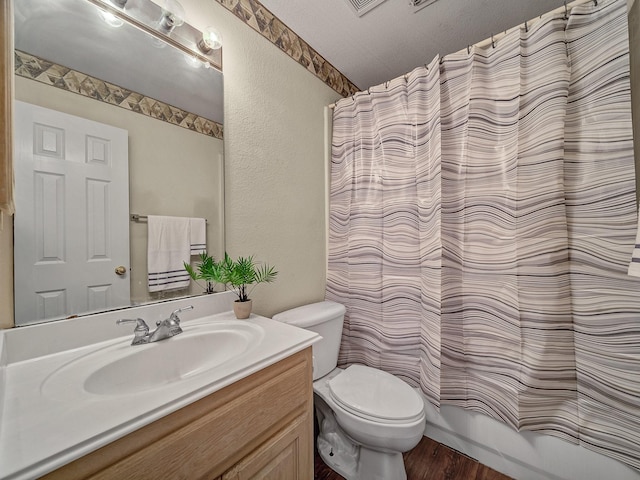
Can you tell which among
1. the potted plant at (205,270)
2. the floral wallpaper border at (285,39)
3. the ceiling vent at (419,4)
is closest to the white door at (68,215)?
the potted plant at (205,270)

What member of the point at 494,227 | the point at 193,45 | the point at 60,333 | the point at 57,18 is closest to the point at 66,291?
the point at 60,333

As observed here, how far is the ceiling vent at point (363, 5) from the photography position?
1.30 m

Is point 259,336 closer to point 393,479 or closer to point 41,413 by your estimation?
point 41,413

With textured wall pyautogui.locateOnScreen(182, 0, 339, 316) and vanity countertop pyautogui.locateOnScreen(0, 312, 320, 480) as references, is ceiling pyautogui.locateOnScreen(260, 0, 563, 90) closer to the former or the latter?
textured wall pyautogui.locateOnScreen(182, 0, 339, 316)

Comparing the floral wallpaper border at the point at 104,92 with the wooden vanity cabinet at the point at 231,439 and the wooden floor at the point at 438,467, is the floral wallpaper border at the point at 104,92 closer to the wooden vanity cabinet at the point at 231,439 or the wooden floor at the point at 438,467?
the wooden vanity cabinet at the point at 231,439

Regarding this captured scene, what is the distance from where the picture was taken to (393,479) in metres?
1.13

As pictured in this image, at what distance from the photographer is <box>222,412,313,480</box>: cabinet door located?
695 millimetres

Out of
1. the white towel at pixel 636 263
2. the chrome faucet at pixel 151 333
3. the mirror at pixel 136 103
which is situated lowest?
the chrome faucet at pixel 151 333

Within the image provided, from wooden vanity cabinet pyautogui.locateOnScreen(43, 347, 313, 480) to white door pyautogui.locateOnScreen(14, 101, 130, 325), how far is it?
0.55 m

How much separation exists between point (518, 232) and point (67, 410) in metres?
1.65

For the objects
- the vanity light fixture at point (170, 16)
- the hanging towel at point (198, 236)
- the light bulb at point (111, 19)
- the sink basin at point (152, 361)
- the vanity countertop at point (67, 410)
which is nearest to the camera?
the vanity countertop at point (67, 410)

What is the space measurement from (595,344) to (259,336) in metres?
1.38

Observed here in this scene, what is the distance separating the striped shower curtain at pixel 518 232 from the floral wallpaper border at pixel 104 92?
1071 millimetres

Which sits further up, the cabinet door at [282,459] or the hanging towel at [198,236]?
the hanging towel at [198,236]
